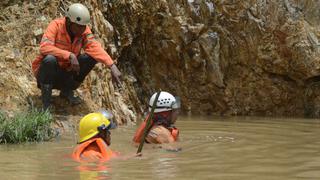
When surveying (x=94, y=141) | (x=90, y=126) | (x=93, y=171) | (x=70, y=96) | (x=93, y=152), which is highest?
(x=70, y=96)

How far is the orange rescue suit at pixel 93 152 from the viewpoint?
5.68m

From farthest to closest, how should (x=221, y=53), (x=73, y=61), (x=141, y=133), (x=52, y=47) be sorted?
(x=221, y=53), (x=52, y=47), (x=73, y=61), (x=141, y=133)

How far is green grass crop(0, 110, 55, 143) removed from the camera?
23.4 feet

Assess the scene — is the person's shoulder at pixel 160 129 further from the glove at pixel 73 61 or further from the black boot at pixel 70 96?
the black boot at pixel 70 96

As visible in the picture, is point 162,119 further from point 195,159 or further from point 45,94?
point 45,94

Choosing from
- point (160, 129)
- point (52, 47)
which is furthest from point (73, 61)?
point (160, 129)

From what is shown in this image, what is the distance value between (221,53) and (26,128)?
699 centimetres

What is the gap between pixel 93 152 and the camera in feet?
18.9

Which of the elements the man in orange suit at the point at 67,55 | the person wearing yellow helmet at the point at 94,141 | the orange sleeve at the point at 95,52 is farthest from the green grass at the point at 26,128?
the person wearing yellow helmet at the point at 94,141

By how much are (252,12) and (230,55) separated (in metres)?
1.11

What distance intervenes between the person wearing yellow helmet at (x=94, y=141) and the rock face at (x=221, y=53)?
5997 millimetres

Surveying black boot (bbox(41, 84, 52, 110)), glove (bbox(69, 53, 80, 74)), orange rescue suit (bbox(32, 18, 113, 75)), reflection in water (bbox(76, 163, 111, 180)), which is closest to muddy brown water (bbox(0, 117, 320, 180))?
reflection in water (bbox(76, 163, 111, 180))

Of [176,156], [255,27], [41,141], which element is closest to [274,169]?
[176,156]

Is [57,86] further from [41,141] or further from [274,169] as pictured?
[274,169]
